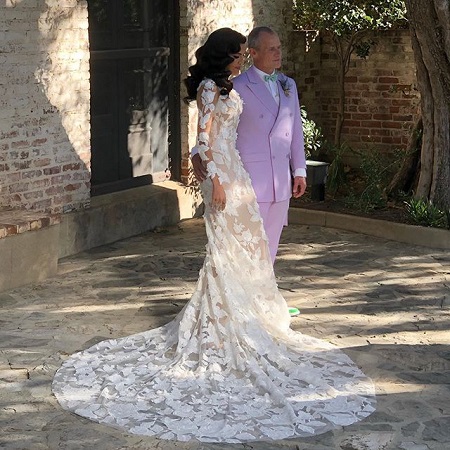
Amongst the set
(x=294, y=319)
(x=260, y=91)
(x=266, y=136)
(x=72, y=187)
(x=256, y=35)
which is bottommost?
(x=294, y=319)

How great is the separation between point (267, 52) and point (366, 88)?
19.8ft

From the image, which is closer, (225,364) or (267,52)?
(225,364)

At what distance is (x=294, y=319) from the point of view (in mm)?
7000

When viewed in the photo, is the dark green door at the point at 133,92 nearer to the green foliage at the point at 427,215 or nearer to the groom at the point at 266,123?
the green foliage at the point at 427,215

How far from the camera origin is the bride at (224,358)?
17.0 ft

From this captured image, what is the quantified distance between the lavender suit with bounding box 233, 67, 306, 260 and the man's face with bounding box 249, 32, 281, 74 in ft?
0.27

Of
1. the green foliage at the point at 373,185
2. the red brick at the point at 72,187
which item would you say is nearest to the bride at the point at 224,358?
the red brick at the point at 72,187

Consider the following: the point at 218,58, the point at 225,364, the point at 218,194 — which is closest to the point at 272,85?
the point at 218,58

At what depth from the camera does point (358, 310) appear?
7.29 meters

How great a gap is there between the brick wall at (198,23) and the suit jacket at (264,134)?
12.9ft

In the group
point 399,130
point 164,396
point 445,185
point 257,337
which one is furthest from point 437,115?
point 164,396

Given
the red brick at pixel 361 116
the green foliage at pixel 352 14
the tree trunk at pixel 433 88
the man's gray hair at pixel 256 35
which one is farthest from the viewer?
the red brick at pixel 361 116

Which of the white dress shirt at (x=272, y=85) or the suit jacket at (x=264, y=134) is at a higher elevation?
the white dress shirt at (x=272, y=85)

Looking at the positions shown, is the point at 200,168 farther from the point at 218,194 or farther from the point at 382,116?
the point at 382,116
